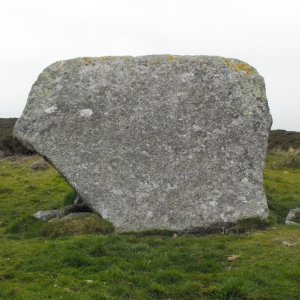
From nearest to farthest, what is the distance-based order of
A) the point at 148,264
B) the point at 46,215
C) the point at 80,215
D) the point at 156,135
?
1. the point at 148,264
2. the point at 80,215
3. the point at 156,135
4. the point at 46,215

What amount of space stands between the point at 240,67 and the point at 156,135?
3294mm

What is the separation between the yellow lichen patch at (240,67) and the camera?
14459 millimetres

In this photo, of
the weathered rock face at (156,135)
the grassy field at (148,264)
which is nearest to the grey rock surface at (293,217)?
the grassy field at (148,264)

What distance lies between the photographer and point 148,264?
10.0 meters

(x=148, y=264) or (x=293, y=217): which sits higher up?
(x=293, y=217)

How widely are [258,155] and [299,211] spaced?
240cm

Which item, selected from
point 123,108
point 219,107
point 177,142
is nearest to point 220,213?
point 177,142

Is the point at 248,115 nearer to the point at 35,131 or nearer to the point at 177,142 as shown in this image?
the point at 177,142

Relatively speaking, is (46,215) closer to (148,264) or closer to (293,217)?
(148,264)

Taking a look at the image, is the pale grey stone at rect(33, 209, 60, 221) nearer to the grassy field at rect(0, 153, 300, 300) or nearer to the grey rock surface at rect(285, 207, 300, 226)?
the grassy field at rect(0, 153, 300, 300)

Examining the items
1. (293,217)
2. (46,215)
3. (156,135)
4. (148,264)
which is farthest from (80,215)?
(293,217)

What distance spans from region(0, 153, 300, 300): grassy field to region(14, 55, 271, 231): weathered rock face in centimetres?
89

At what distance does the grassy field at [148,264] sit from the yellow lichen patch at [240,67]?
4.23 meters

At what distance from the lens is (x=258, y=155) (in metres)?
13.4
